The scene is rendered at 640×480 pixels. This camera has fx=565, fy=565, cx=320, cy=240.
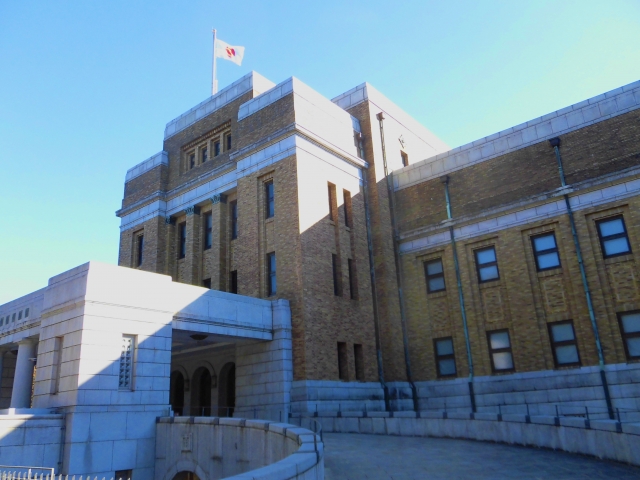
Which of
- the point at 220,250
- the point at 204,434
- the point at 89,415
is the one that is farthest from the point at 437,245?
the point at 89,415

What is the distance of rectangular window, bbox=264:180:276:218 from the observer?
2484 centimetres

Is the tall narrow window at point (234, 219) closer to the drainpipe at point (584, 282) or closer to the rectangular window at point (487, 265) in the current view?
the rectangular window at point (487, 265)

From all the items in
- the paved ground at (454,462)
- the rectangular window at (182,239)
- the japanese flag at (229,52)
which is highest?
the japanese flag at (229,52)

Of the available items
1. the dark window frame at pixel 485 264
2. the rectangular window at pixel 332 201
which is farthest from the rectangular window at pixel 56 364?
the dark window frame at pixel 485 264

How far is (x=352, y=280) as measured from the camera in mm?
25516

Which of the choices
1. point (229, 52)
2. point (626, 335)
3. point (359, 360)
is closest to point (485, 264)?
point (626, 335)

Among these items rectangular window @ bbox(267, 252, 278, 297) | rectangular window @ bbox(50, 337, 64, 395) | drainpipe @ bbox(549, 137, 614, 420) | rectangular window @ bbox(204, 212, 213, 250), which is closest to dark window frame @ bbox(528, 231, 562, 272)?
drainpipe @ bbox(549, 137, 614, 420)

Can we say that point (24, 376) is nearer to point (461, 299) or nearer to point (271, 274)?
point (271, 274)

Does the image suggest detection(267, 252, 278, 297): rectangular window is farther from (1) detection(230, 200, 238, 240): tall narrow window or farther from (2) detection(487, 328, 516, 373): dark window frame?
(2) detection(487, 328, 516, 373): dark window frame

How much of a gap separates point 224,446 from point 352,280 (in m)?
12.1

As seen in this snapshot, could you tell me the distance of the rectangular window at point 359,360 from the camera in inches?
943

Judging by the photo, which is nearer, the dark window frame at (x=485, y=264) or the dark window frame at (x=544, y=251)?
the dark window frame at (x=544, y=251)

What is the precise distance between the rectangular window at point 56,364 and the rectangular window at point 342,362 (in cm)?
1062

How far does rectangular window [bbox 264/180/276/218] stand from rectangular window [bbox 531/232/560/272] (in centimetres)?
1122
